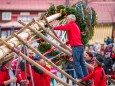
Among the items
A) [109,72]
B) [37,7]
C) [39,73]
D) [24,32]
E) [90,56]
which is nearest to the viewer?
[24,32]

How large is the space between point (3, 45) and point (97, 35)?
23.4 metres

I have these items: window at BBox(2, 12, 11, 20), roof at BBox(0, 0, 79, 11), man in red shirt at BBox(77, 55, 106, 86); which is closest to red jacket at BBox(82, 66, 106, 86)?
man in red shirt at BBox(77, 55, 106, 86)

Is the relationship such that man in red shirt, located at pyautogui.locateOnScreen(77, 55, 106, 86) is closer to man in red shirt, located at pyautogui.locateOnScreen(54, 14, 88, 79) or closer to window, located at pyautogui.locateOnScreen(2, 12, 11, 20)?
man in red shirt, located at pyautogui.locateOnScreen(54, 14, 88, 79)

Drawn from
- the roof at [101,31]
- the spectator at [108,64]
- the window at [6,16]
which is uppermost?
the spectator at [108,64]

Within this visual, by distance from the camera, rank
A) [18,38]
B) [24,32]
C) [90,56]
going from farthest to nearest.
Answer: [90,56] < [24,32] < [18,38]

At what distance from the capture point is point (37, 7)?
152ft

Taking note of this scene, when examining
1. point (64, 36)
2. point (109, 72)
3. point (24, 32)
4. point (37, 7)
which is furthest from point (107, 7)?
point (24, 32)

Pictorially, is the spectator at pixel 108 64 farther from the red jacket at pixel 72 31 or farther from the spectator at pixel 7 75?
the spectator at pixel 7 75

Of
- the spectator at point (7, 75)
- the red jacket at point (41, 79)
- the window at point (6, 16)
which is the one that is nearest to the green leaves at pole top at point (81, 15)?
the red jacket at point (41, 79)

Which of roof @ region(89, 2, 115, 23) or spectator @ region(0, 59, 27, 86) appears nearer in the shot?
spectator @ region(0, 59, 27, 86)

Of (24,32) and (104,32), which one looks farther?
(104,32)

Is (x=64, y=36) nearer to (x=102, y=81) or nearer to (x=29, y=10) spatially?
(x=102, y=81)

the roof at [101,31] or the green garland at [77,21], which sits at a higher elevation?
the green garland at [77,21]

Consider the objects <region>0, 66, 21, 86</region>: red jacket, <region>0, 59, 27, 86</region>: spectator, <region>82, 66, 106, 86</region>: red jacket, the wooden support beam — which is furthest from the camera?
<region>82, 66, 106, 86</region>: red jacket
